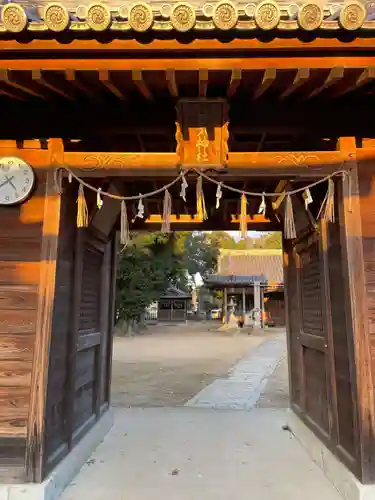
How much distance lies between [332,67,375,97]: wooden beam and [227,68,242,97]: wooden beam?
744 millimetres

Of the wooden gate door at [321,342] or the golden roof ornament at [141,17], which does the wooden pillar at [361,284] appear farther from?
the golden roof ornament at [141,17]

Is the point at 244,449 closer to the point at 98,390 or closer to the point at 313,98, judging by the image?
the point at 98,390

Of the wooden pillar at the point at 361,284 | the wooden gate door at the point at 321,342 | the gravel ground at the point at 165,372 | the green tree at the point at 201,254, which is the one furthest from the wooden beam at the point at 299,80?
the green tree at the point at 201,254

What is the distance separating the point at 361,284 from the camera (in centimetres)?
288

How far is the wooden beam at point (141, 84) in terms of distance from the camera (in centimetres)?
250

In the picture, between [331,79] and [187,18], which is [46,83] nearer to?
[187,18]

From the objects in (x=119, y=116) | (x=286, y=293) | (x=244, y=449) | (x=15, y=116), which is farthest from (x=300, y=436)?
(x=15, y=116)

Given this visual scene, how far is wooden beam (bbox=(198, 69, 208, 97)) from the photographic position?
251cm

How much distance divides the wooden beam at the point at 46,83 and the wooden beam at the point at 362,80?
1.93 meters

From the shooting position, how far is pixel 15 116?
317cm

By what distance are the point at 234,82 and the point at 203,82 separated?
0.21m

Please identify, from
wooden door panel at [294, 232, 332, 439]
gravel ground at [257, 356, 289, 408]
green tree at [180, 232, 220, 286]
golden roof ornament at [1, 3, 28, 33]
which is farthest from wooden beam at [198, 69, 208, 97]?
green tree at [180, 232, 220, 286]

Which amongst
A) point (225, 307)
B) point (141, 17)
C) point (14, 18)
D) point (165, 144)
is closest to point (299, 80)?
point (141, 17)

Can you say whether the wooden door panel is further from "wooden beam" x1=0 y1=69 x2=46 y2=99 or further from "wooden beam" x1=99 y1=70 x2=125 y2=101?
"wooden beam" x1=0 y1=69 x2=46 y2=99
